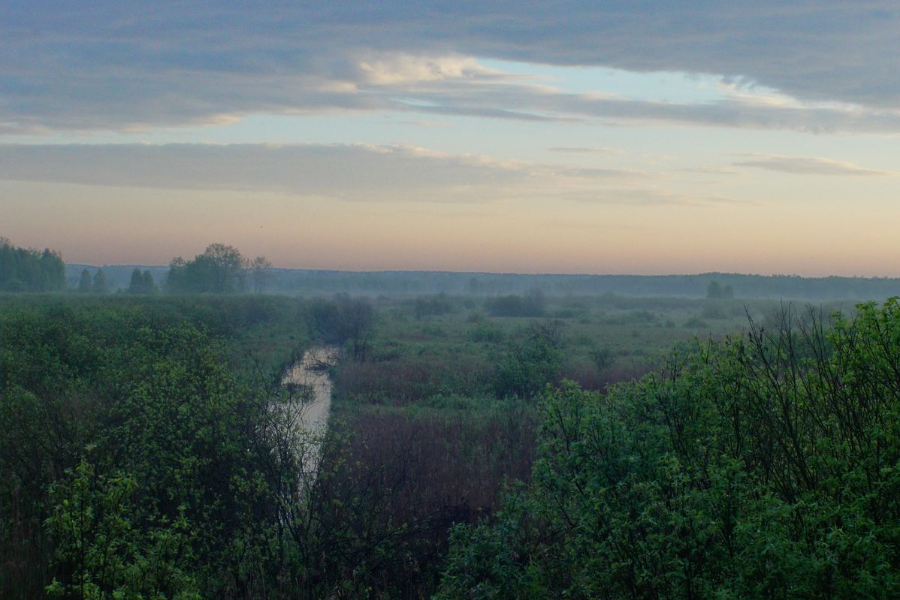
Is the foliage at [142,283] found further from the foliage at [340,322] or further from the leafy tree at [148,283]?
the foliage at [340,322]

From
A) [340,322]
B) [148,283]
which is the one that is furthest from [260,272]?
[340,322]

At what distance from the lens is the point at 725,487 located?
5.73 metres

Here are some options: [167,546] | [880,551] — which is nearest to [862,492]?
[880,551]

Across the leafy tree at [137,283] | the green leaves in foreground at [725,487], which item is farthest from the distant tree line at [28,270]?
the green leaves in foreground at [725,487]

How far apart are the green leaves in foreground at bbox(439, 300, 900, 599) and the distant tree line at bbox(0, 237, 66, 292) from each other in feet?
337

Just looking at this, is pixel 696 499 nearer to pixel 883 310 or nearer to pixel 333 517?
pixel 883 310

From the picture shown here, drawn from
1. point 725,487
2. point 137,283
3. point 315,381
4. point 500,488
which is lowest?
point 315,381

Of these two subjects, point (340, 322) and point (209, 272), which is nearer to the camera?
point (340, 322)

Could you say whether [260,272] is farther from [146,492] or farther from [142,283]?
[146,492]

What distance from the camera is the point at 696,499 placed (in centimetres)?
575

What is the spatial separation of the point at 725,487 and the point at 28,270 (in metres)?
120

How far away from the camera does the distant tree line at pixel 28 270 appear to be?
327 feet

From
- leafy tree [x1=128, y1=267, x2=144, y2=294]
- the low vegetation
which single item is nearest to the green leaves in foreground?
the low vegetation

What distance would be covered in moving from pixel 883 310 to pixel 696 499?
2138mm
